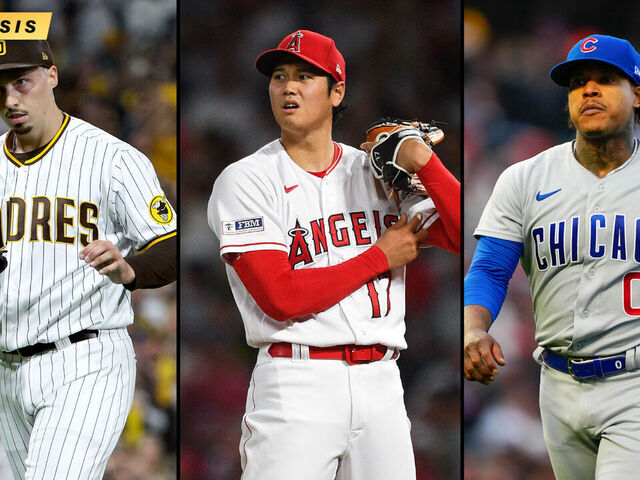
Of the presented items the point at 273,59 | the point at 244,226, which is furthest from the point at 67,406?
the point at 273,59

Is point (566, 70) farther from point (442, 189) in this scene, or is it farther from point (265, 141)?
point (265, 141)

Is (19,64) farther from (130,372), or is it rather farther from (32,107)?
(130,372)

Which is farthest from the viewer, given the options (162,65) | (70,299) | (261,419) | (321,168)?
(162,65)

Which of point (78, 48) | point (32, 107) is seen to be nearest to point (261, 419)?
point (32, 107)

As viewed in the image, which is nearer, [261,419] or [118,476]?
[261,419]

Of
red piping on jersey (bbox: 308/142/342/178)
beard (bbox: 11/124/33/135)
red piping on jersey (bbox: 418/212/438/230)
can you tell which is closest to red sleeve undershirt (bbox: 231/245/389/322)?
red piping on jersey (bbox: 418/212/438/230)

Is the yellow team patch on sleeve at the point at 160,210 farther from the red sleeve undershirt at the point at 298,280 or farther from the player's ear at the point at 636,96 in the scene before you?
the player's ear at the point at 636,96

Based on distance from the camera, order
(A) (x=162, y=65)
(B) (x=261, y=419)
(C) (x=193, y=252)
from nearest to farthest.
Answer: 1. (B) (x=261, y=419)
2. (C) (x=193, y=252)
3. (A) (x=162, y=65)
